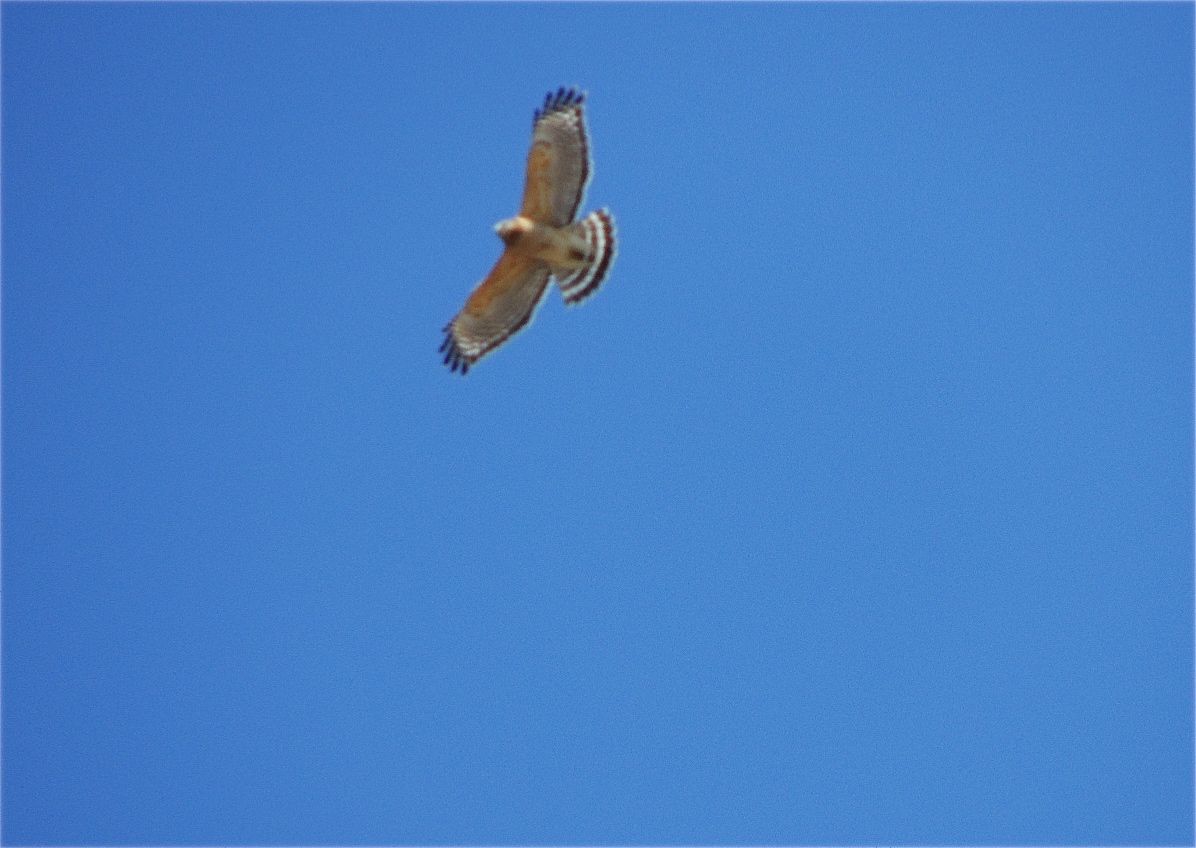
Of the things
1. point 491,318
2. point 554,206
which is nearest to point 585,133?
point 554,206

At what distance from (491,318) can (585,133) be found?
5.51 feet

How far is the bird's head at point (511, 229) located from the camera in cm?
1372

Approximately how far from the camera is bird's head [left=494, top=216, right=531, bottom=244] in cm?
1372

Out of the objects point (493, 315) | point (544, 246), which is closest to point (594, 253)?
point (544, 246)

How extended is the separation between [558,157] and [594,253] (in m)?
0.80

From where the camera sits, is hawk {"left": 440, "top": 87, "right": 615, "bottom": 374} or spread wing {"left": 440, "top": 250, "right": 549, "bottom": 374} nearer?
hawk {"left": 440, "top": 87, "right": 615, "bottom": 374}

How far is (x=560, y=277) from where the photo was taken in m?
14.1

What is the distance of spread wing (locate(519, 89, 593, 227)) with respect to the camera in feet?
44.7

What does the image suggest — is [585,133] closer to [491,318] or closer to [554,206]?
[554,206]

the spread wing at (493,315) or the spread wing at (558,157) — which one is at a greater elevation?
the spread wing at (558,157)

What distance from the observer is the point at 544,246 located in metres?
13.9

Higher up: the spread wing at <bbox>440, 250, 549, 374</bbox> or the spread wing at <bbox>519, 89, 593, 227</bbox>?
the spread wing at <bbox>519, 89, 593, 227</bbox>

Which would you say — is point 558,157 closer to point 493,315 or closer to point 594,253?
point 594,253

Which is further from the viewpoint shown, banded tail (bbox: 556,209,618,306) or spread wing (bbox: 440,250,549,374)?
spread wing (bbox: 440,250,549,374)
